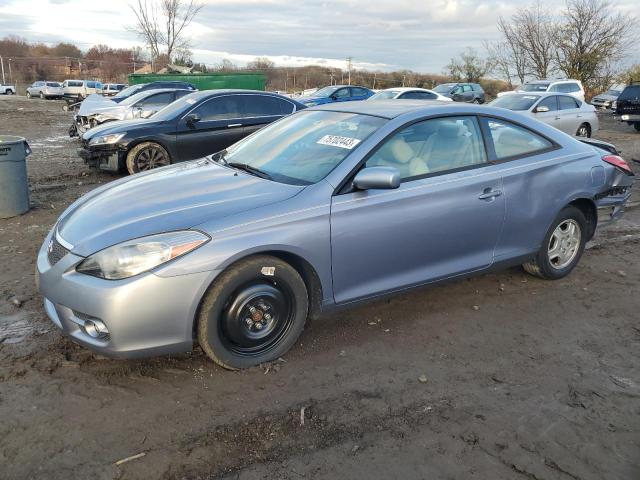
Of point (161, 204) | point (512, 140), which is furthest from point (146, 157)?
point (512, 140)

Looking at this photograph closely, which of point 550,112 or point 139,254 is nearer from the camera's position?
point 139,254

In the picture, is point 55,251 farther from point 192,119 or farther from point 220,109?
point 220,109

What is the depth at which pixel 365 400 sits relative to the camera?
10.1 ft

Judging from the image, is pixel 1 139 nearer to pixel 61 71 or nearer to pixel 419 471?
pixel 419 471

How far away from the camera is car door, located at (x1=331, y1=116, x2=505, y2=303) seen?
3527mm

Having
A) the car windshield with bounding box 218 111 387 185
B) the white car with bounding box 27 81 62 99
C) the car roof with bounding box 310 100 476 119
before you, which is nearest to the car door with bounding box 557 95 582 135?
the car roof with bounding box 310 100 476 119

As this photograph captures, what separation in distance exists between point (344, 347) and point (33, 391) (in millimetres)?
1912

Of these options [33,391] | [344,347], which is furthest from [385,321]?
[33,391]

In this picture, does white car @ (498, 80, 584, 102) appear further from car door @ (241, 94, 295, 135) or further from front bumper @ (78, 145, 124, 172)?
front bumper @ (78, 145, 124, 172)

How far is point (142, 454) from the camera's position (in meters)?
2.61

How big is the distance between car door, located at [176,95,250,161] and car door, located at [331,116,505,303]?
228 inches

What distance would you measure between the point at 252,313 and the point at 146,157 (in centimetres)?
644

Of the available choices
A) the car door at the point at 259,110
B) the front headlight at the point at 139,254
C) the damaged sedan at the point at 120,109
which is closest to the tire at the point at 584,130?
the car door at the point at 259,110

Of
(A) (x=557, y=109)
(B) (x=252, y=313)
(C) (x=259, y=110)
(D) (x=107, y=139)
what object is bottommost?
(B) (x=252, y=313)
